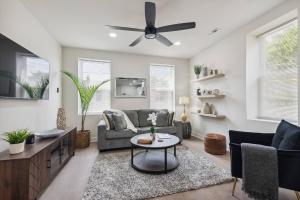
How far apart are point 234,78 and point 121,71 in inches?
120

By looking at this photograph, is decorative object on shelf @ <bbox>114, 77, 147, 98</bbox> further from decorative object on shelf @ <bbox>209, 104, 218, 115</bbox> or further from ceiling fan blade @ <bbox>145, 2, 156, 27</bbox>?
ceiling fan blade @ <bbox>145, 2, 156, 27</bbox>

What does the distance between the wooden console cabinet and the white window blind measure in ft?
12.3

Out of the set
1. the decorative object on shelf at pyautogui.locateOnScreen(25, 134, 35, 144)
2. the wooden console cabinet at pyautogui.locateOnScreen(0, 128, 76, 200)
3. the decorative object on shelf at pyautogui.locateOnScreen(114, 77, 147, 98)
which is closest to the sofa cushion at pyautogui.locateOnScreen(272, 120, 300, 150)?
the wooden console cabinet at pyautogui.locateOnScreen(0, 128, 76, 200)

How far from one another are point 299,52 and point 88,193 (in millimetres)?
3557

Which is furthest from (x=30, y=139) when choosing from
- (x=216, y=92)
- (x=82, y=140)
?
(x=216, y=92)

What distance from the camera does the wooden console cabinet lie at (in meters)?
1.55

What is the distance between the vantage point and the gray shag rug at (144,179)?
1.89m

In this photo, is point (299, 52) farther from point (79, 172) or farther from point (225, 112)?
point (79, 172)

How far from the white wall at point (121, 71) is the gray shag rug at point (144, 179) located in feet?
6.38

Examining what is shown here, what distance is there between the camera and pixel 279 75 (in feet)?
8.90

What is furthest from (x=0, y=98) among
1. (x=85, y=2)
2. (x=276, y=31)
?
(x=276, y=31)

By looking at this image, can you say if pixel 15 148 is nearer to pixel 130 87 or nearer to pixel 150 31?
pixel 150 31

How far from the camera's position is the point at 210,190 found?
199 centimetres

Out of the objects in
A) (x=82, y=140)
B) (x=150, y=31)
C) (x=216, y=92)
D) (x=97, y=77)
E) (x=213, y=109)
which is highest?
(x=150, y=31)
